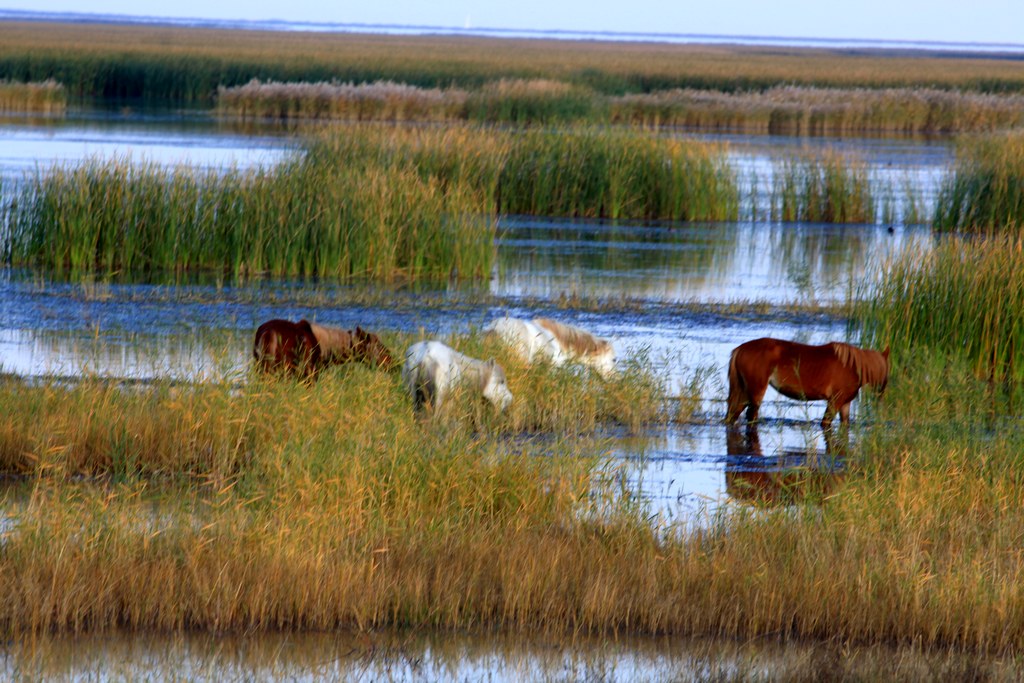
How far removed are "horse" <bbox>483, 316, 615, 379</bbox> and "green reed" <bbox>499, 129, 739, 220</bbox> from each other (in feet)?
42.2

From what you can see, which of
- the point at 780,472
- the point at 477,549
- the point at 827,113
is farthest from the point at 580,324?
the point at 827,113

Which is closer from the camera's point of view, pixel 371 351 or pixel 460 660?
pixel 460 660

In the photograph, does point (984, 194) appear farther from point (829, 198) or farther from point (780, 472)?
point (780, 472)

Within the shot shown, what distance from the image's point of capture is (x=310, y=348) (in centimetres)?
917

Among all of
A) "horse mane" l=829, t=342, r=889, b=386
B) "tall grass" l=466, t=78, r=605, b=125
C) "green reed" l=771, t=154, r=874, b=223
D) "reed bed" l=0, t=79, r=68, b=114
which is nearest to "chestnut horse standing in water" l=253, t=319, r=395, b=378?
"horse mane" l=829, t=342, r=889, b=386

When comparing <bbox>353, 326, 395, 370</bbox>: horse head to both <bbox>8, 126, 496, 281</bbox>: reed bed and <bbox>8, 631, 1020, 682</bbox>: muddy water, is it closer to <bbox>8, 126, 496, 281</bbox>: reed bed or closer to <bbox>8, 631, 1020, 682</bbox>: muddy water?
<bbox>8, 631, 1020, 682</bbox>: muddy water

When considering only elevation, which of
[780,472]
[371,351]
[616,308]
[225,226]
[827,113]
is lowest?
[616,308]

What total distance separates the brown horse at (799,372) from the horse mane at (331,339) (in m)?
2.38

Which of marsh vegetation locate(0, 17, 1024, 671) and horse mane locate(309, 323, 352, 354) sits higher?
horse mane locate(309, 323, 352, 354)

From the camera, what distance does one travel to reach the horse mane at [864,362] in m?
9.17

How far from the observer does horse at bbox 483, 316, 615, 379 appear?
9.86 metres

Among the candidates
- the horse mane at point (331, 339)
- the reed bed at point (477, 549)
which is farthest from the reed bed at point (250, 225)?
the reed bed at point (477, 549)

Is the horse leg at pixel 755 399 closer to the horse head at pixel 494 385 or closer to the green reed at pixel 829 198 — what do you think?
the horse head at pixel 494 385

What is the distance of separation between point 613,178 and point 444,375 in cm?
1477
